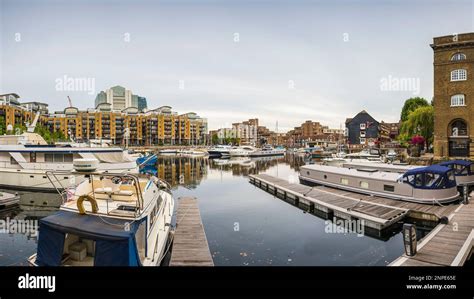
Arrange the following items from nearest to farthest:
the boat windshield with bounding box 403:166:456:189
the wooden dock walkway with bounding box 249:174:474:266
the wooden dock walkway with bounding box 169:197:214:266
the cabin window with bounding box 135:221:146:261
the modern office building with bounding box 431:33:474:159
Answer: the cabin window with bounding box 135:221:146:261, the wooden dock walkway with bounding box 249:174:474:266, the wooden dock walkway with bounding box 169:197:214:266, the boat windshield with bounding box 403:166:456:189, the modern office building with bounding box 431:33:474:159

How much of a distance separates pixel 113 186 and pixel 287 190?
15.3m

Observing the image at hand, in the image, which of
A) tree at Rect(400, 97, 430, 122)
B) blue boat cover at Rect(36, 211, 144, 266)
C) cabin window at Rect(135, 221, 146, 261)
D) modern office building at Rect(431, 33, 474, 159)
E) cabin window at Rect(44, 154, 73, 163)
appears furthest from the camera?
tree at Rect(400, 97, 430, 122)

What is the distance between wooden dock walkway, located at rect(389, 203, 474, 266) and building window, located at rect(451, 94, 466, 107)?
26.0 meters

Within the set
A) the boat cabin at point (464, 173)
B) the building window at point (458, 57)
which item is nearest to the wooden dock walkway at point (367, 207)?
the boat cabin at point (464, 173)

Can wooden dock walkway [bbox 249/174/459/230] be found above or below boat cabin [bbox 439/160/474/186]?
below

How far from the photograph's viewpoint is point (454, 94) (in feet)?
105

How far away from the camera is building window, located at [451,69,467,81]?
1230 inches

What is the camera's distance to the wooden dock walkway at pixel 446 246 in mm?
8328

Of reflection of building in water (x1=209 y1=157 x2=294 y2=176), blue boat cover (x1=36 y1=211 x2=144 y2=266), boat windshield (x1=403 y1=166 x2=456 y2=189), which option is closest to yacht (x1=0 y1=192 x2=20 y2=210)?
blue boat cover (x1=36 y1=211 x2=144 y2=266)

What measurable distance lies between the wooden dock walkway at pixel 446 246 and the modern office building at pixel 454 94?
82.3 feet

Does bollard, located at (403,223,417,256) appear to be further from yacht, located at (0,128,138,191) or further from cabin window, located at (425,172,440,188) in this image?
yacht, located at (0,128,138,191)
